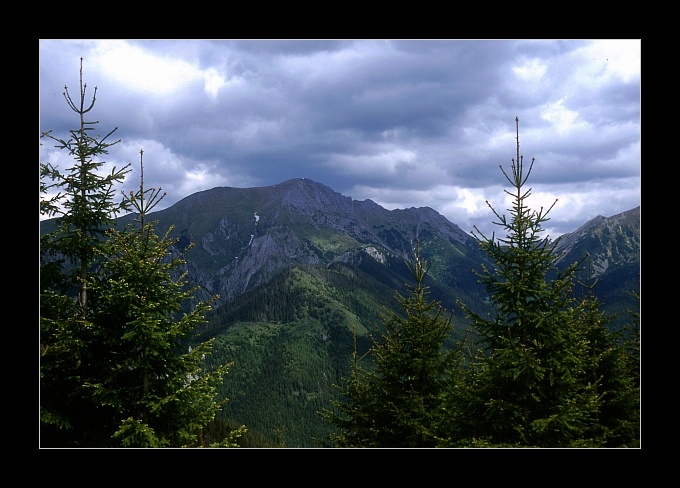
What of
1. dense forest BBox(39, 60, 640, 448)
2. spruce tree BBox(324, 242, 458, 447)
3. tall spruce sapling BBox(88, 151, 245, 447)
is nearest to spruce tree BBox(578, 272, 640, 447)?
dense forest BBox(39, 60, 640, 448)

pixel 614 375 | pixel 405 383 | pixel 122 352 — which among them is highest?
pixel 122 352

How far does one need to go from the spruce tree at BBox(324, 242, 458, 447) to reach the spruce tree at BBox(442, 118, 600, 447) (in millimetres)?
1649

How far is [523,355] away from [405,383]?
12.3 ft

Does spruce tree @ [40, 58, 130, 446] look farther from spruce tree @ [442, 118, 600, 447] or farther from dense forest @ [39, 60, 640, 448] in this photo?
spruce tree @ [442, 118, 600, 447]

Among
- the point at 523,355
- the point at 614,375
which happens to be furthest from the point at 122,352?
the point at 614,375

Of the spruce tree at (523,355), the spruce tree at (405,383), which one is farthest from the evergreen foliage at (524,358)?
the spruce tree at (405,383)

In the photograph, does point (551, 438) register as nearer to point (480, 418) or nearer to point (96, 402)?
point (480, 418)

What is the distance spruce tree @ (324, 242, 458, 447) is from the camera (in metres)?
10.6

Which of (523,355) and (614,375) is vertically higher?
(523,355)

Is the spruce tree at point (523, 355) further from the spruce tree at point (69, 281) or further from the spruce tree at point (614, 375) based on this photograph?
the spruce tree at point (69, 281)

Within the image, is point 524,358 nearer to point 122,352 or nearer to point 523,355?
point 523,355

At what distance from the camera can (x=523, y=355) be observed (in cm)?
816
